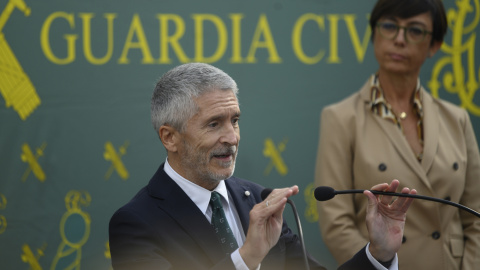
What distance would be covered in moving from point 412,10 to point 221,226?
5.04 ft

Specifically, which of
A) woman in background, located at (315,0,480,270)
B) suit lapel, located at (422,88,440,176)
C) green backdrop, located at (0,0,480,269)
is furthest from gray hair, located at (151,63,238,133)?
green backdrop, located at (0,0,480,269)

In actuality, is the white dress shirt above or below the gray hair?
below

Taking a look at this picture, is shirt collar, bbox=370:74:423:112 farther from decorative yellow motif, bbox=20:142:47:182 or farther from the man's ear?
decorative yellow motif, bbox=20:142:47:182

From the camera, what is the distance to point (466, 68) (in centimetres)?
420

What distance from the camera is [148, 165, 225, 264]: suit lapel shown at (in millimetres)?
2418

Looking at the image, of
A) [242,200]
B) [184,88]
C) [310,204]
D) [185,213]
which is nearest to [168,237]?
[185,213]

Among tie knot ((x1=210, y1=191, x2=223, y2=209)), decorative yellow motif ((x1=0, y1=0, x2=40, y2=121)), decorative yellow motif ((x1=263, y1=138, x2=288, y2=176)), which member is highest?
decorative yellow motif ((x1=0, y1=0, x2=40, y2=121))

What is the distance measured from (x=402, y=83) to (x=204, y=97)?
1308 millimetres

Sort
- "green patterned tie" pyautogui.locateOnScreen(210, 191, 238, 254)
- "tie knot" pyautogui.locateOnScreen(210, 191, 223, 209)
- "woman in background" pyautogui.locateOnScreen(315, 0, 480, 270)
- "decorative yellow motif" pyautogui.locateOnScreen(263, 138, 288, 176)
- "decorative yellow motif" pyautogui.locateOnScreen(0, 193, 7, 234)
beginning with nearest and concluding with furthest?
1. "green patterned tie" pyautogui.locateOnScreen(210, 191, 238, 254)
2. "tie knot" pyautogui.locateOnScreen(210, 191, 223, 209)
3. "woman in background" pyautogui.locateOnScreen(315, 0, 480, 270)
4. "decorative yellow motif" pyautogui.locateOnScreen(0, 193, 7, 234)
5. "decorative yellow motif" pyautogui.locateOnScreen(263, 138, 288, 176)

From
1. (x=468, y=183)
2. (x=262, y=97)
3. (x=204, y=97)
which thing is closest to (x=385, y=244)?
(x=204, y=97)

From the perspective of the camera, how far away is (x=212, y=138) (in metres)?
2.52

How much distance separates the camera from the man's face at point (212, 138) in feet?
8.22

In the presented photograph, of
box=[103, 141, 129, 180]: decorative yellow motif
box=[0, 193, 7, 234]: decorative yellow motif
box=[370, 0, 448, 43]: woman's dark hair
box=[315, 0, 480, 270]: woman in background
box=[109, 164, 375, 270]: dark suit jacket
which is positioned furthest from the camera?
box=[103, 141, 129, 180]: decorative yellow motif

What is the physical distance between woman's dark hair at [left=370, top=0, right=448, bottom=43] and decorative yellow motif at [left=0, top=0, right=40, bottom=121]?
179cm
